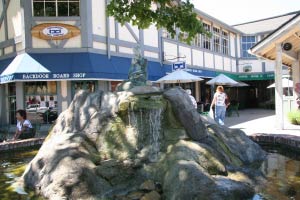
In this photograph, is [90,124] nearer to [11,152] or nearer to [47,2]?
[11,152]

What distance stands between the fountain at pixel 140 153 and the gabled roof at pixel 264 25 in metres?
24.4

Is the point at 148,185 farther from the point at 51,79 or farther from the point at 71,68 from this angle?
the point at 71,68

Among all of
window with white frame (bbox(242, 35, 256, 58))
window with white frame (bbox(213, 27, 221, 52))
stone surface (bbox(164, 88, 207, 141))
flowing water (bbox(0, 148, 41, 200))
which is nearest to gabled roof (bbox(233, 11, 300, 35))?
window with white frame (bbox(242, 35, 256, 58))

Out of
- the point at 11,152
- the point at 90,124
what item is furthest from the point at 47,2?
the point at 90,124

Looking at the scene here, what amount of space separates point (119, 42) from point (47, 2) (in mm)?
3590

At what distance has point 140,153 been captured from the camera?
770cm

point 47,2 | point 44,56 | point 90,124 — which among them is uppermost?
point 47,2

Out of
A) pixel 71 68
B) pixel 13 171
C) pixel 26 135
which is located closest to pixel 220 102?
pixel 71 68

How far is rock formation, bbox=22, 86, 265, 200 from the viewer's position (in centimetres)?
619

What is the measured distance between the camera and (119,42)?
1822 cm

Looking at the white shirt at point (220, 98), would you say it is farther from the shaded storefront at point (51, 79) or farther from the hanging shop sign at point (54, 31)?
the hanging shop sign at point (54, 31)

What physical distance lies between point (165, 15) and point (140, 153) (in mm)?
2645

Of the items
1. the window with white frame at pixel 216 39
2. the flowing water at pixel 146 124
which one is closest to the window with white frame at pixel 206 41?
the window with white frame at pixel 216 39

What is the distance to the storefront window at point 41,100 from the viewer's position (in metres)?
16.7
